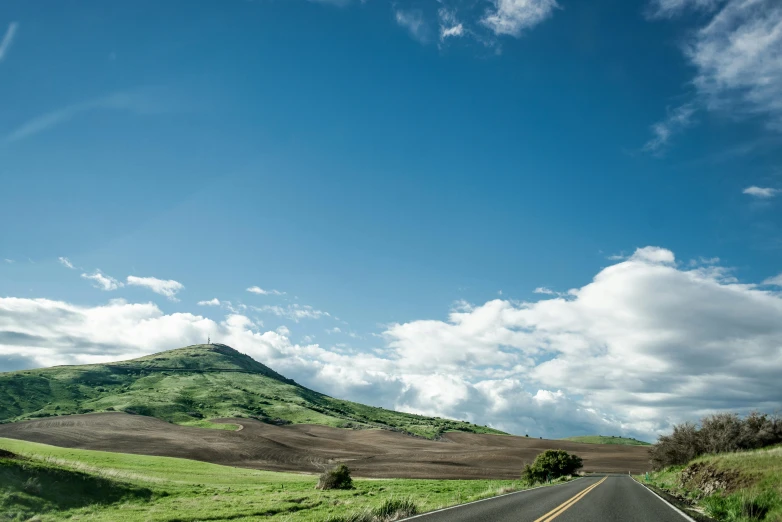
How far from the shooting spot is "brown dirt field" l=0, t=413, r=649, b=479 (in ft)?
302

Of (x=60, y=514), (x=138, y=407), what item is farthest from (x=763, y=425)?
(x=138, y=407)

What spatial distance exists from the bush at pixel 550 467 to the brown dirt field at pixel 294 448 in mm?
12017

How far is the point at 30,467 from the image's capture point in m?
31.7

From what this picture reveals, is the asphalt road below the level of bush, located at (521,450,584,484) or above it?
above

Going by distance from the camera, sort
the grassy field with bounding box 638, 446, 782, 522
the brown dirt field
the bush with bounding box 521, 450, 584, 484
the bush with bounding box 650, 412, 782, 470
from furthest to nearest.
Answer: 1. the brown dirt field
2. the bush with bounding box 521, 450, 584, 484
3. the bush with bounding box 650, 412, 782, 470
4. the grassy field with bounding box 638, 446, 782, 522

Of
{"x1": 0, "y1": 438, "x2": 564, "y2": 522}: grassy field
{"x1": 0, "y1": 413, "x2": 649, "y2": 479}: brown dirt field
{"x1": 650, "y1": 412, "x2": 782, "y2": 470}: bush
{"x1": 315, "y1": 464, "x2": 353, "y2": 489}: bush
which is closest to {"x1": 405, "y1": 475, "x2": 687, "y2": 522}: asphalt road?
{"x1": 0, "y1": 438, "x2": 564, "y2": 522}: grassy field

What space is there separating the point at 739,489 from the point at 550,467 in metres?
51.5

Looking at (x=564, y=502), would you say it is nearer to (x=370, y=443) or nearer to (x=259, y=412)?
(x=370, y=443)

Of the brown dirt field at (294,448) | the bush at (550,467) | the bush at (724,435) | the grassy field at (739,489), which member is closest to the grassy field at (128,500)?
the grassy field at (739,489)

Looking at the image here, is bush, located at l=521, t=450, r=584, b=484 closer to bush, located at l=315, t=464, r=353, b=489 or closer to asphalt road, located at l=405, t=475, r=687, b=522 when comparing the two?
bush, located at l=315, t=464, r=353, b=489

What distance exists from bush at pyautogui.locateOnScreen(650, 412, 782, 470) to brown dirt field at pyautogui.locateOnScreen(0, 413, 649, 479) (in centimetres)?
3562

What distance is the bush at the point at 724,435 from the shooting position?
3900 cm

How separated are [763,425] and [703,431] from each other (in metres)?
7.66

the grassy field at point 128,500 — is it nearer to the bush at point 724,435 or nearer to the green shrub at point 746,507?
the green shrub at point 746,507
